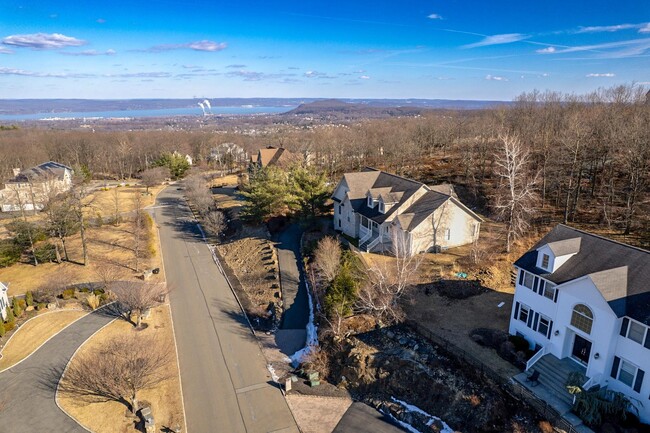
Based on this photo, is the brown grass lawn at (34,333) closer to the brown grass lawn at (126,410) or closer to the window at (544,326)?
the brown grass lawn at (126,410)

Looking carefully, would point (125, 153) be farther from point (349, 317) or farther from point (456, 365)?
point (456, 365)

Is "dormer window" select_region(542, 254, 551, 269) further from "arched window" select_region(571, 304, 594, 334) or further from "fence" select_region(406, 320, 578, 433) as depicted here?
"fence" select_region(406, 320, 578, 433)

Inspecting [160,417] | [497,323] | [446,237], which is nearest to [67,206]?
[160,417]

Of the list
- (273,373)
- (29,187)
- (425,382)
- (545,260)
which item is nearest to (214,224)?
(273,373)

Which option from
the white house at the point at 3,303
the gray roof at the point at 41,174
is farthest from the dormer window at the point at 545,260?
the gray roof at the point at 41,174

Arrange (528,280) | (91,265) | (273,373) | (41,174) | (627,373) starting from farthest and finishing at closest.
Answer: (41,174)
(91,265)
(273,373)
(528,280)
(627,373)

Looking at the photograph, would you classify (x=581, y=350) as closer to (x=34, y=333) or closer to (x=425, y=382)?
(x=425, y=382)
